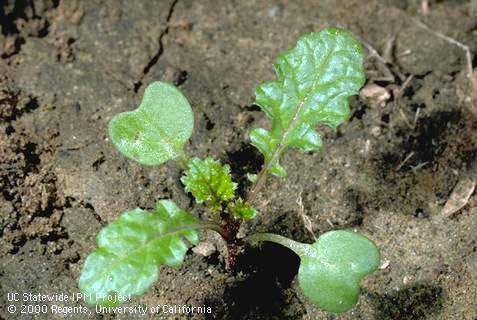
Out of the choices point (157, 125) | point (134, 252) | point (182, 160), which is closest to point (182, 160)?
point (182, 160)

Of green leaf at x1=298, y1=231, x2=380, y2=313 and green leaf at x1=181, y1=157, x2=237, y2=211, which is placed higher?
green leaf at x1=181, y1=157, x2=237, y2=211

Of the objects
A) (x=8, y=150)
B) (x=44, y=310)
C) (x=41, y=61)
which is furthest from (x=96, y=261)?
(x=41, y=61)

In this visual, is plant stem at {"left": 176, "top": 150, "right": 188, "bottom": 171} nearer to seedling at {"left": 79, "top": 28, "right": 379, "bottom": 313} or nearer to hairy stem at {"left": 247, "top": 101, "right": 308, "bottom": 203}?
seedling at {"left": 79, "top": 28, "right": 379, "bottom": 313}

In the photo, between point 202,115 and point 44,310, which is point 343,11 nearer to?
point 202,115

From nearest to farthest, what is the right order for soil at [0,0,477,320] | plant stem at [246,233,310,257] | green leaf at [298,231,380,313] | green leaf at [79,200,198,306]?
green leaf at [79,200,198,306]
green leaf at [298,231,380,313]
plant stem at [246,233,310,257]
soil at [0,0,477,320]

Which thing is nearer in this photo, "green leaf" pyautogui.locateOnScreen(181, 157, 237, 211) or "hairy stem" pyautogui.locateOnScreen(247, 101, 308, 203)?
"green leaf" pyautogui.locateOnScreen(181, 157, 237, 211)

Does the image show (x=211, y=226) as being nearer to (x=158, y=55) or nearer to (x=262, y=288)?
(x=262, y=288)

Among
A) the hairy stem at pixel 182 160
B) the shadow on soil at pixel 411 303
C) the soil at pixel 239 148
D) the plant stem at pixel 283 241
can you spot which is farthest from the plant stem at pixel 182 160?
the shadow on soil at pixel 411 303

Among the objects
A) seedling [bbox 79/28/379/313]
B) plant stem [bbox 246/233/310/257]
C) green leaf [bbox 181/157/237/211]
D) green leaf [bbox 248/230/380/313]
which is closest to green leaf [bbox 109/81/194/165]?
seedling [bbox 79/28/379/313]

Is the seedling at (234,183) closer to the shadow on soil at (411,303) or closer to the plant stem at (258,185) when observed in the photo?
the plant stem at (258,185)
